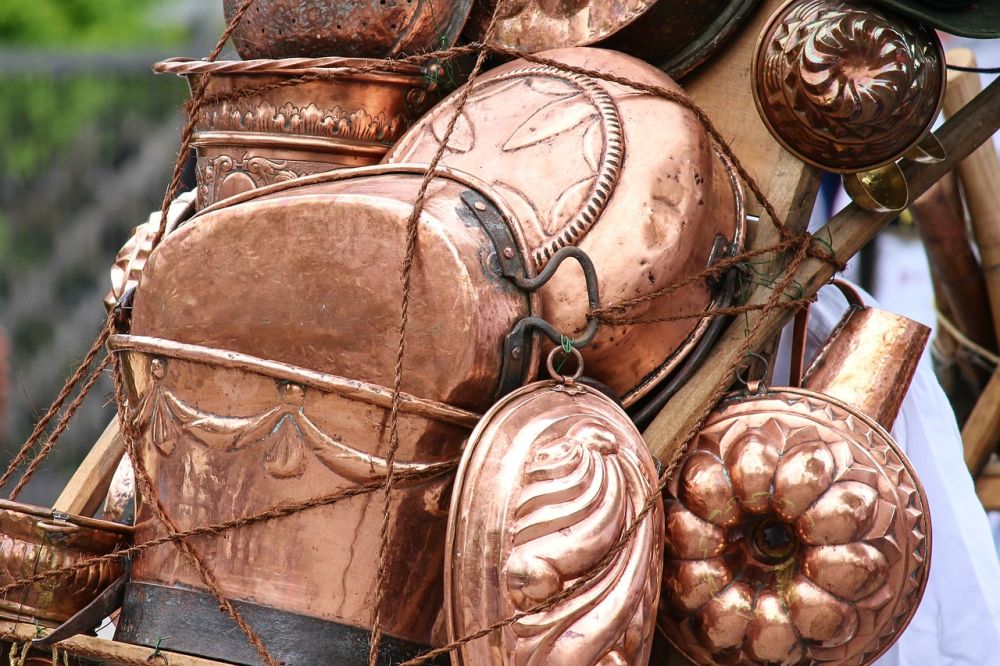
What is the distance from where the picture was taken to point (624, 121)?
46.1 inches

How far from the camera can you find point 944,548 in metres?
1.48

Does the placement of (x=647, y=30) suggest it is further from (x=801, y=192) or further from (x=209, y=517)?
(x=209, y=517)

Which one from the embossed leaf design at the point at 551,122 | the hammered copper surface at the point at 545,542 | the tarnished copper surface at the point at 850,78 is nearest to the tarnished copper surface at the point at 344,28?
the embossed leaf design at the point at 551,122

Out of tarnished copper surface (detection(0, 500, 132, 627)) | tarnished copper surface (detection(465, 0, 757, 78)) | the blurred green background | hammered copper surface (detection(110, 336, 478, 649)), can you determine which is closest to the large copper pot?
hammered copper surface (detection(110, 336, 478, 649))

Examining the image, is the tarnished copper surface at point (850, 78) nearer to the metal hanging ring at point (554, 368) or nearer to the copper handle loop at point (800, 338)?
the copper handle loop at point (800, 338)

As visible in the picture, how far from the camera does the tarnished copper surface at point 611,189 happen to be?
1112 mm

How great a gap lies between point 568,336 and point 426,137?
290mm

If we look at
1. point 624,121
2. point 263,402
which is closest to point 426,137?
point 624,121

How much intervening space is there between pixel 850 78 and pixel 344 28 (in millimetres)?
523

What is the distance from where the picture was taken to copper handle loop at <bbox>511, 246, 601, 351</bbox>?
1039mm

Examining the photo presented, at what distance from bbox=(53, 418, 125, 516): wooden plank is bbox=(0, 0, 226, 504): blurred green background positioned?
2610mm

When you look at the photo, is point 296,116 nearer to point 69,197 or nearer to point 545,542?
point 545,542

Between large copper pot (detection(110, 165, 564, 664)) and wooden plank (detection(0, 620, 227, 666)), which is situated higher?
large copper pot (detection(110, 165, 564, 664))

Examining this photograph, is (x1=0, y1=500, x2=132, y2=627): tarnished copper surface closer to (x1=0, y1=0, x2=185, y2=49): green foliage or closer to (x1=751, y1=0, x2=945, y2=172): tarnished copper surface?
(x1=751, y1=0, x2=945, y2=172): tarnished copper surface
